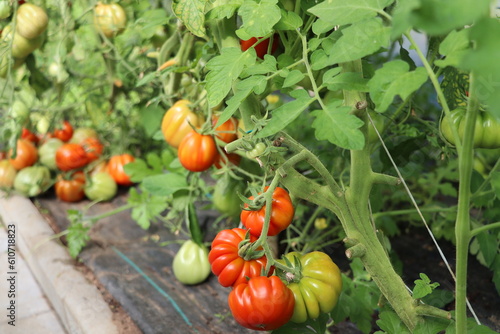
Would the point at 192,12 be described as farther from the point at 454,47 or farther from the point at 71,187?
the point at 71,187

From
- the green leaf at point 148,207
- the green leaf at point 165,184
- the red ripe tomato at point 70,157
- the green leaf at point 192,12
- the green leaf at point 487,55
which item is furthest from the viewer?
the red ripe tomato at point 70,157

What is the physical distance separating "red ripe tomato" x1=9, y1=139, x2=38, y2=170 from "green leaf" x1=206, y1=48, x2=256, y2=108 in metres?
1.52

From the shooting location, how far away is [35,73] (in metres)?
1.81

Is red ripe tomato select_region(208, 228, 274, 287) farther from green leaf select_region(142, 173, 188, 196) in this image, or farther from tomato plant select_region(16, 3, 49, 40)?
tomato plant select_region(16, 3, 49, 40)

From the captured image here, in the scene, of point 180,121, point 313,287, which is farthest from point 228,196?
point 313,287

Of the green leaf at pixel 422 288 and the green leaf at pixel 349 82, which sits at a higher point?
the green leaf at pixel 349 82

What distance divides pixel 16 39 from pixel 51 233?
2.17ft

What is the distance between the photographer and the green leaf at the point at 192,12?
826 millimetres

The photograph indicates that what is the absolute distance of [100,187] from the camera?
1963mm

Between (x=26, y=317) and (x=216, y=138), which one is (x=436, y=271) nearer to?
(x=216, y=138)

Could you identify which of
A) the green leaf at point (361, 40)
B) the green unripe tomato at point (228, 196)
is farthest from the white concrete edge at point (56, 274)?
the green leaf at point (361, 40)

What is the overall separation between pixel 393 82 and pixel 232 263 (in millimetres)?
408

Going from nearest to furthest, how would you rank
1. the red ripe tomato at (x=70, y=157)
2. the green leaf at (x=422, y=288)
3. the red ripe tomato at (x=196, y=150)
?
1. the green leaf at (x=422, y=288)
2. the red ripe tomato at (x=196, y=150)
3. the red ripe tomato at (x=70, y=157)

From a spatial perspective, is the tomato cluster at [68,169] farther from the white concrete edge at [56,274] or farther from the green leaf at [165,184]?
the green leaf at [165,184]
